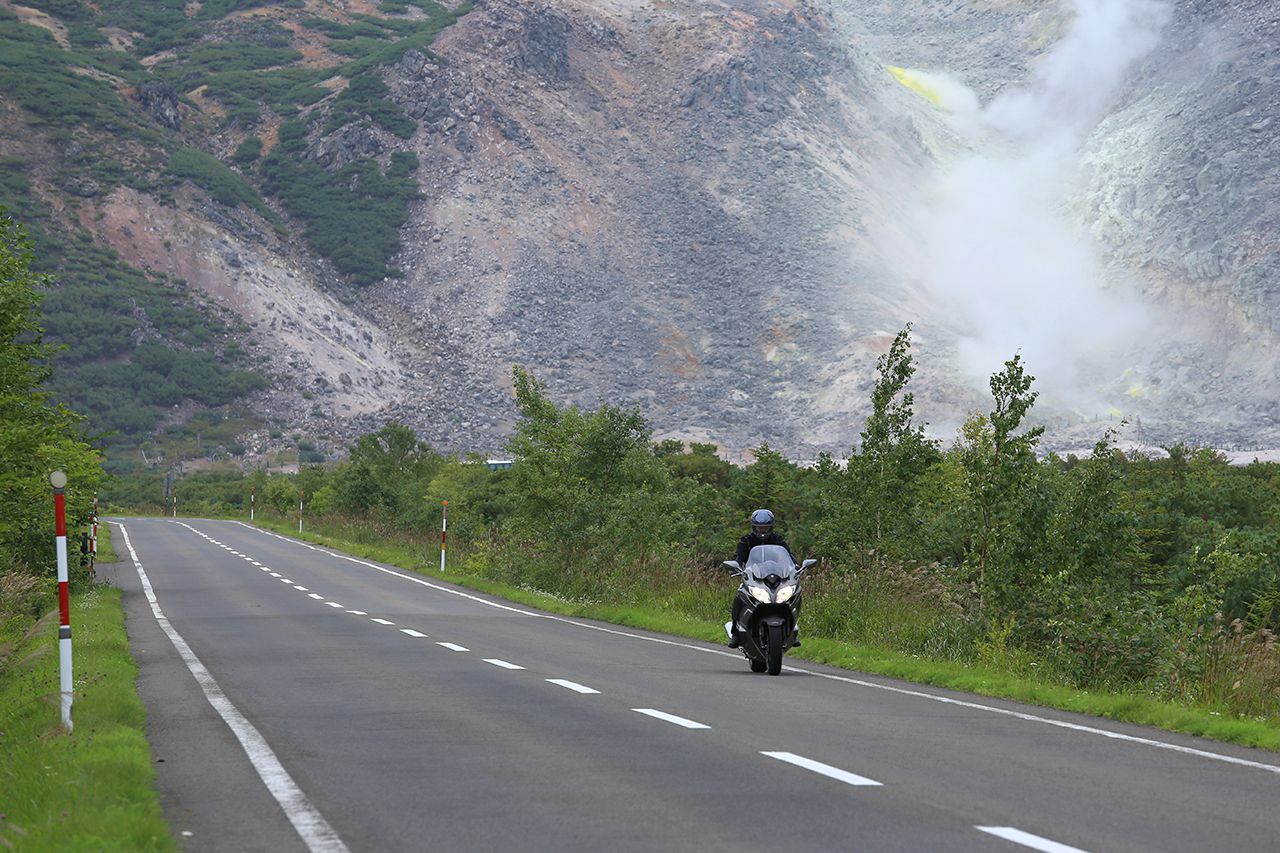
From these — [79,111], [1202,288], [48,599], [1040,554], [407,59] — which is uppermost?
A: [407,59]

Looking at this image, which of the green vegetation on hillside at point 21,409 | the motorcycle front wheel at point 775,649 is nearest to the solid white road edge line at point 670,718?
the motorcycle front wheel at point 775,649

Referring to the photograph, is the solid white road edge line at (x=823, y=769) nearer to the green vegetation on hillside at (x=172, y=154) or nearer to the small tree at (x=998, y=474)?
the small tree at (x=998, y=474)

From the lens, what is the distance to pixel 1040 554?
17.8 metres

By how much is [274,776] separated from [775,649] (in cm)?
770

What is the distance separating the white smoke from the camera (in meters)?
107

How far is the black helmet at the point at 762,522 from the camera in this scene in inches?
655

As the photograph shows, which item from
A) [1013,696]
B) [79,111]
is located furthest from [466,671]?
[79,111]

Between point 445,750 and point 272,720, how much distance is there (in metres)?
2.35

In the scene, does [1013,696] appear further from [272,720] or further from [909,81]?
[909,81]

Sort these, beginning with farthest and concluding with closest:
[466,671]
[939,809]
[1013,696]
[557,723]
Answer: [466,671] → [1013,696] → [557,723] → [939,809]

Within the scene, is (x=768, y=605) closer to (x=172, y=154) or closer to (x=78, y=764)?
(x=78, y=764)

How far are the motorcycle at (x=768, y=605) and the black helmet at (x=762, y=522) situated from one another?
0.28 m

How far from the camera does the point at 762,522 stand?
16781mm

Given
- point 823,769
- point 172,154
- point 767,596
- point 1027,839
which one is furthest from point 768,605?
point 172,154
